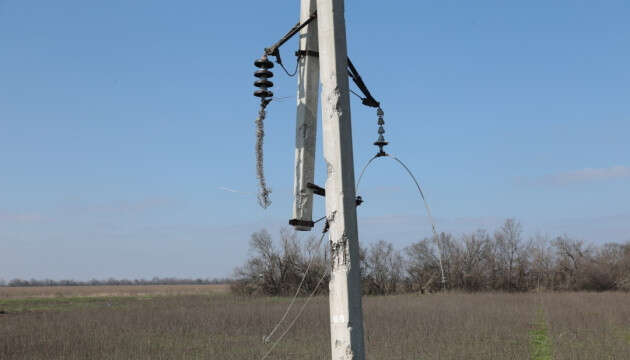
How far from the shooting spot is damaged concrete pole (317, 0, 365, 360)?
2.50m

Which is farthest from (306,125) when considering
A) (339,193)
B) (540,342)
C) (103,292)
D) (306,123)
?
(103,292)

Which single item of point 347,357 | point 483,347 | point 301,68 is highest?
point 301,68

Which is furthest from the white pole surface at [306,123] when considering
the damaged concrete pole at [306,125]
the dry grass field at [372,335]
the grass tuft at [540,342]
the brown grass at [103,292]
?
the brown grass at [103,292]

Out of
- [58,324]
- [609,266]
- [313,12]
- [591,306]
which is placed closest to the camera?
[313,12]

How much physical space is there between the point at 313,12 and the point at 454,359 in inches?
289

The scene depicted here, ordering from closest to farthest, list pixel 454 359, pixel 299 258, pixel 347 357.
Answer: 1. pixel 347 357
2. pixel 454 359
3. pixel 299 258

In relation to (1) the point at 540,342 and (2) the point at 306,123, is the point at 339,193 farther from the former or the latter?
(1) the point at 540,342

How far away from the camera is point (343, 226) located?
254cm

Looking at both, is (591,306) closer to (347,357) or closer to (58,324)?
(58,324)

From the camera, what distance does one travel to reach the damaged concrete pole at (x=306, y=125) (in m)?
2.85

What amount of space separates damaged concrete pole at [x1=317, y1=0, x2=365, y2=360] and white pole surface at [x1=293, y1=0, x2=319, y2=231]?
0.71 ft

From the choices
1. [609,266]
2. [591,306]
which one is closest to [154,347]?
[591,306]

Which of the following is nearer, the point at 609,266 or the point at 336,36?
the point at 336,36

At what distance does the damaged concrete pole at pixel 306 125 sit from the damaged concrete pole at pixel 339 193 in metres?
0.22
